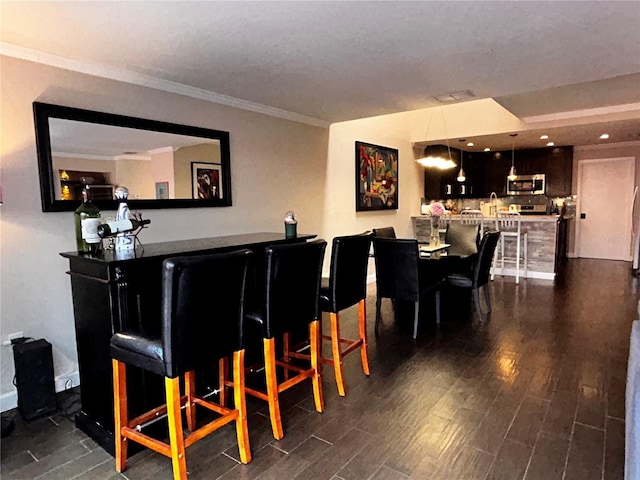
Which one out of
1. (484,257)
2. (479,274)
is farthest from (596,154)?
(479,274)

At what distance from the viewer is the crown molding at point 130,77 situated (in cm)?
258

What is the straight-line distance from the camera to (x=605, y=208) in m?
8.43

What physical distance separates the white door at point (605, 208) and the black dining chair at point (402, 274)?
20.6ft

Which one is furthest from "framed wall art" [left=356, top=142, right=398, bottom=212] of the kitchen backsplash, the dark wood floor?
the dark wood floor

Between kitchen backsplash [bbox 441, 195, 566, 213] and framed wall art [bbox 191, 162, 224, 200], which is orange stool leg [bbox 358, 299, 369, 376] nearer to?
framed wall art [bbox 191, 162, 224, 200]

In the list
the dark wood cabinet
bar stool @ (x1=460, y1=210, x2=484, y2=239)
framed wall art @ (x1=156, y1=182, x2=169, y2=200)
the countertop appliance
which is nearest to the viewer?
the dark wood cabinet

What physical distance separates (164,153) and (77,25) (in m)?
1.23

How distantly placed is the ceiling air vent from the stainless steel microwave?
510 centimetres

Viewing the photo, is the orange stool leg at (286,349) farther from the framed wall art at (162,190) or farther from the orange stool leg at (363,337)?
the framed wall art at (162,190)

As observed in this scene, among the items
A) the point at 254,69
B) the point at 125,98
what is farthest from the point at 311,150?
the point at 125,98

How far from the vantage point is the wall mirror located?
2742 millimetres

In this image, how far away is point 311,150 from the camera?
4934 millimetres

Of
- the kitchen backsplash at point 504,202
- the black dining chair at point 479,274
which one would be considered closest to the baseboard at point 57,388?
the black dining chair at point 479,274

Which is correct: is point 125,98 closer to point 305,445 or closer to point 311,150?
point 311,150
